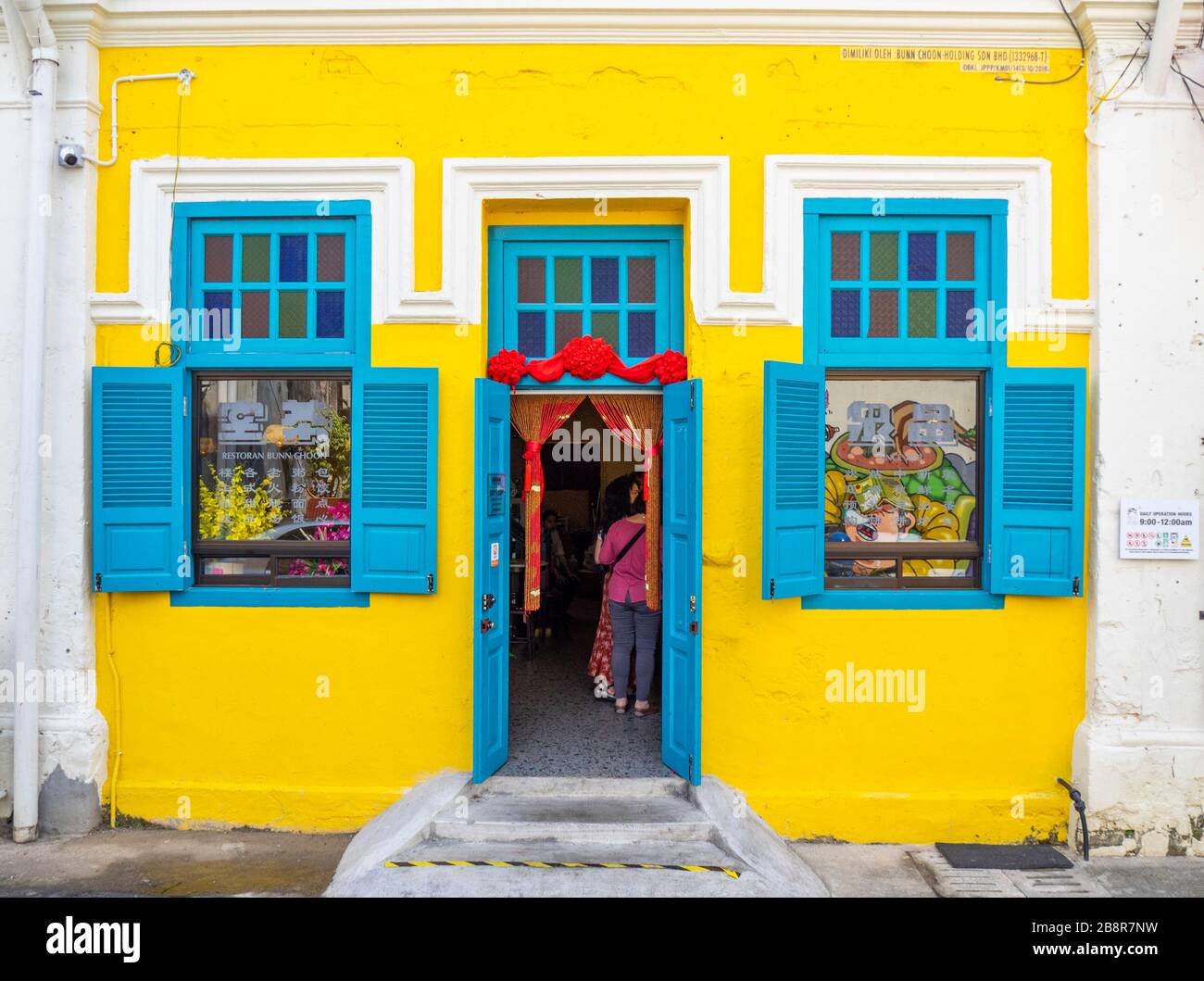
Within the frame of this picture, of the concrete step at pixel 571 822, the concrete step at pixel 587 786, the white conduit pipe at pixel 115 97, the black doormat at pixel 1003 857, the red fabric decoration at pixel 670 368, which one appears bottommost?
the black doormat at pixel 1003 857

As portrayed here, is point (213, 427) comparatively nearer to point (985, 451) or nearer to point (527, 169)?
point (527, 169)

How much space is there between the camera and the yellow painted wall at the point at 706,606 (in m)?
5.69

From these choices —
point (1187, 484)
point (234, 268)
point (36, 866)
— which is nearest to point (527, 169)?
point (234, 268)

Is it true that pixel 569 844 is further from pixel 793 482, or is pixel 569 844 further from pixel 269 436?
pixel 269 436

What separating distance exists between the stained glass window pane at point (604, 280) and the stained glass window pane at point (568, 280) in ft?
0.31

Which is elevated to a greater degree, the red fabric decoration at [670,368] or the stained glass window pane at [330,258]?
the stained glass window pane at [330,258]

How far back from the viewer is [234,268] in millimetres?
5859

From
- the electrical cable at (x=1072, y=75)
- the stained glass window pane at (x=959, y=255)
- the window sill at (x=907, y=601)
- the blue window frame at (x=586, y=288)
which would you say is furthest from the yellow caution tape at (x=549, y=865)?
the electrical cable at (x=1072, y=75)

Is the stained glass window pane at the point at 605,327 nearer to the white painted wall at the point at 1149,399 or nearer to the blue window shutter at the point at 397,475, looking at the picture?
the blue window shutter at the point at 397,475

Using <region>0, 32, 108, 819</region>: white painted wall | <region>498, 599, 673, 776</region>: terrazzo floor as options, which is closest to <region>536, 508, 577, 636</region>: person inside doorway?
<region>498, 599, 673, 776</region>: terrazzo floor

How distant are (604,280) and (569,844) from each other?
3.58 metres

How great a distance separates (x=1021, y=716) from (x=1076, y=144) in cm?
369

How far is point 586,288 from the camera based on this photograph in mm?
5957

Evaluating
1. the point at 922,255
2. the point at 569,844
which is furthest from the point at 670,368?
the point at 569,844
